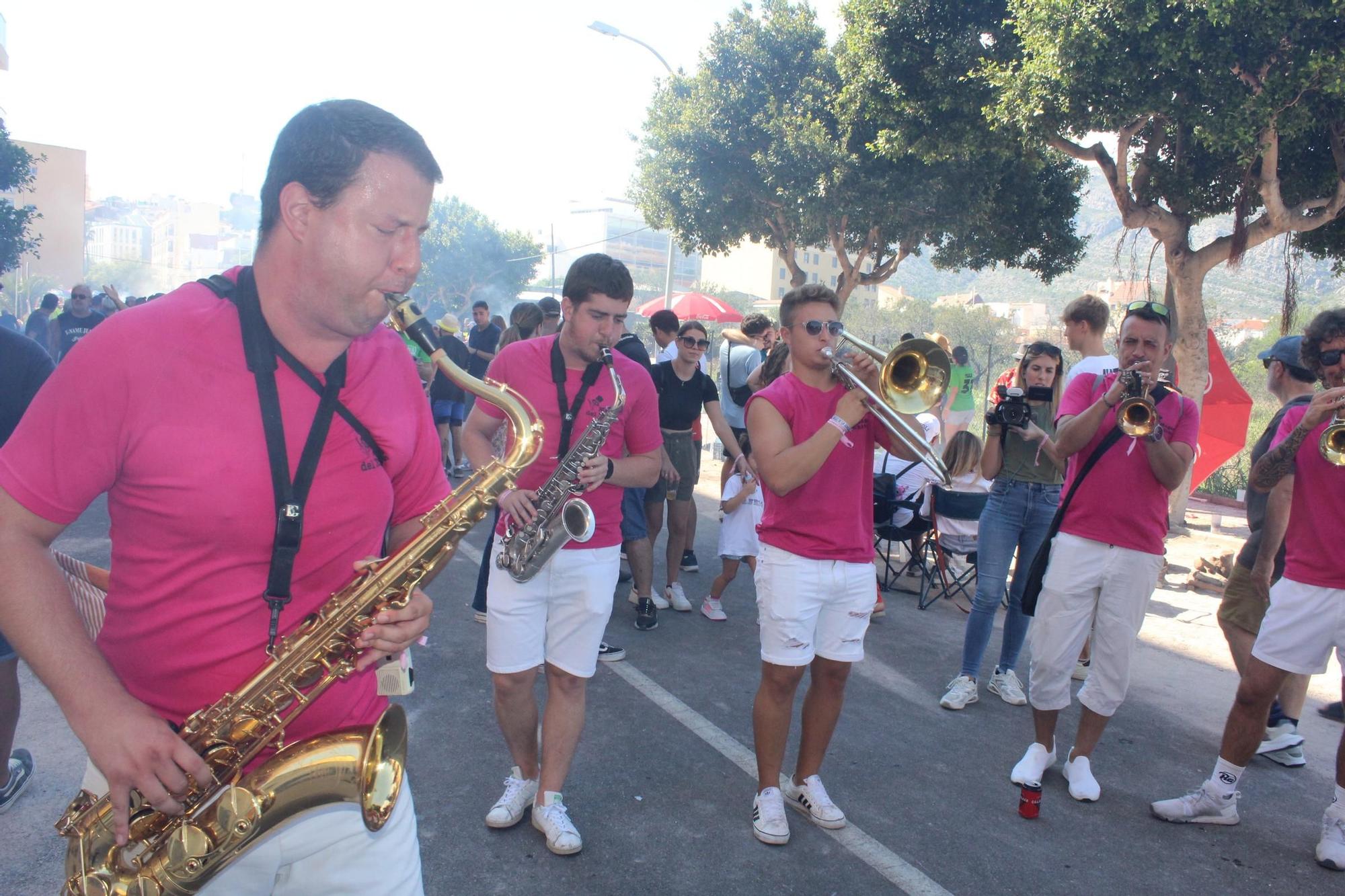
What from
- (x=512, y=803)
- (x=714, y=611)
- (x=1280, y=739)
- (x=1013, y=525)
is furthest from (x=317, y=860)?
(x=1280, y=739)

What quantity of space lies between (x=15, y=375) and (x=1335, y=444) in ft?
17.7

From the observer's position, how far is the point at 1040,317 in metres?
109

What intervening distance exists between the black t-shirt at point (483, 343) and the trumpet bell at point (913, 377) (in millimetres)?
8848

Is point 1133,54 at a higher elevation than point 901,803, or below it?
higher

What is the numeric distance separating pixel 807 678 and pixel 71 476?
473 cm

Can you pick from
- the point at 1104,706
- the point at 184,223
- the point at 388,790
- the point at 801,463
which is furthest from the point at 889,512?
the point at 184,223

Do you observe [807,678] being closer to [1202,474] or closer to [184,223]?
[1202,474]

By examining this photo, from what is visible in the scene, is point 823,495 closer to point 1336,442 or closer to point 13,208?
point 1336,442

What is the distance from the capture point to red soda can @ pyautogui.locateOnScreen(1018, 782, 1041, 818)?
392 centimetres

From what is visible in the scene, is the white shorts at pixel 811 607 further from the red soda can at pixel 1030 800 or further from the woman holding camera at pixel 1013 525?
the woman holding camera at pixel 1013 525

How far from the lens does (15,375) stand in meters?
3.27

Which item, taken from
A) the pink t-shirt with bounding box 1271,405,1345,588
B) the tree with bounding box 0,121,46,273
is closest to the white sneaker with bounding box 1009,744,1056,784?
the pink t-shirt with bounding box 1271,405,1345,588

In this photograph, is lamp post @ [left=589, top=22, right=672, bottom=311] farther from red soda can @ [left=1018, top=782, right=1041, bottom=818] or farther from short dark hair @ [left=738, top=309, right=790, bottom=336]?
red soda can @ [left=1018, top=782, right=1041, bottom=818]

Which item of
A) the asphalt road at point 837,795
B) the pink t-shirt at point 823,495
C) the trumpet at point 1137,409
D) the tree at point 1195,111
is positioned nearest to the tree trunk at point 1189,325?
the tree at point 1195,111
